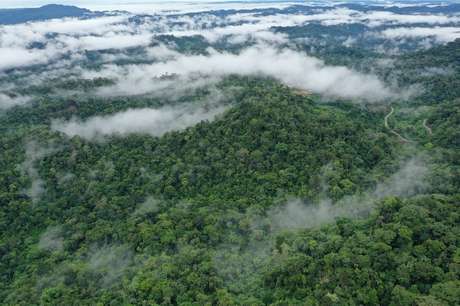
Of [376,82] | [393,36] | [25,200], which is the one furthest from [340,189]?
[393,36]

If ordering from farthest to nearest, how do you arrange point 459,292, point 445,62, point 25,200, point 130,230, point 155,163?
point 445,62 → point 155,163 → point 25,200 → point 130,230 → point 459,292

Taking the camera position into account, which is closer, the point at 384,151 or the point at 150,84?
the point at 384,151

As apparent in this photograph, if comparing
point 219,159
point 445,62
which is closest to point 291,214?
point 219,159

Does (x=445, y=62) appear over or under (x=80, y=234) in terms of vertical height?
over

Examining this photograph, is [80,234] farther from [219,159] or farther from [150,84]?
[150,84]

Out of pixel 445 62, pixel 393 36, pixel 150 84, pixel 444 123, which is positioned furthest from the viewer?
pixel 393 36

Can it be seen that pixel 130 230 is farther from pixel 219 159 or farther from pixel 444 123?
pixel 444 123
